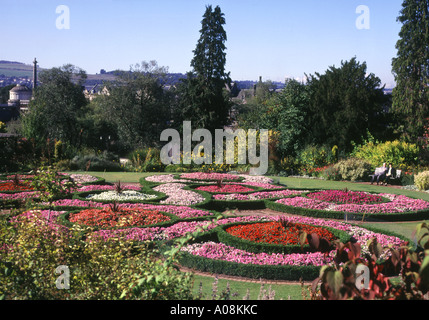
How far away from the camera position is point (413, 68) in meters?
29.4

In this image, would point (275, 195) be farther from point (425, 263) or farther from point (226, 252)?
point (425, 263)

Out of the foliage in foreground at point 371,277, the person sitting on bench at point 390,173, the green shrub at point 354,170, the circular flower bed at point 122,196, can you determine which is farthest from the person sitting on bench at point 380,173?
the foliage in foreground at point 371,277

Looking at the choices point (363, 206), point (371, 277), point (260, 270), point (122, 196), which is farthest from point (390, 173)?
point (371, 277)

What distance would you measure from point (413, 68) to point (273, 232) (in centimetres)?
2466

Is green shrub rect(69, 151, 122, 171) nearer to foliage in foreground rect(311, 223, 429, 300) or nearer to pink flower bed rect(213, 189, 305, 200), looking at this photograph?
pink flower bed rect(213, 189, 305, 200)

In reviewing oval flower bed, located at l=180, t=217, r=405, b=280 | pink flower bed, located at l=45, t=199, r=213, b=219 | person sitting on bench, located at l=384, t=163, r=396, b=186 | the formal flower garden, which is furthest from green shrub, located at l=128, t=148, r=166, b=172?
oval flower bed, located at l=180, t=217, r=405, b=280

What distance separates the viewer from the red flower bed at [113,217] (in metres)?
9.62

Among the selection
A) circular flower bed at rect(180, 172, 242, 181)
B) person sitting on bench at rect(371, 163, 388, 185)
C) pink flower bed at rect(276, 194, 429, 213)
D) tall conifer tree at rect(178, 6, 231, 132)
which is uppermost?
tall conifer tree at rect(178, 6, 231, 132)

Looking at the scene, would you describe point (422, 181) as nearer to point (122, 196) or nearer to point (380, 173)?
point (380, 173)

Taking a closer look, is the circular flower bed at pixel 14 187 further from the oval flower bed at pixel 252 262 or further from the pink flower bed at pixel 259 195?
the oval flower bed at pixel 252 262

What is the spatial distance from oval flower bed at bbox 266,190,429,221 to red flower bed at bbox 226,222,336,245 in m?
2.38

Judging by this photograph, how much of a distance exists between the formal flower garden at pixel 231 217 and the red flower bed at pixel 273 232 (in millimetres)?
19

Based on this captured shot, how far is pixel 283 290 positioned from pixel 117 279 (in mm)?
3125

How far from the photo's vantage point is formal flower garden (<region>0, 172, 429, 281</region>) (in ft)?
25.1
